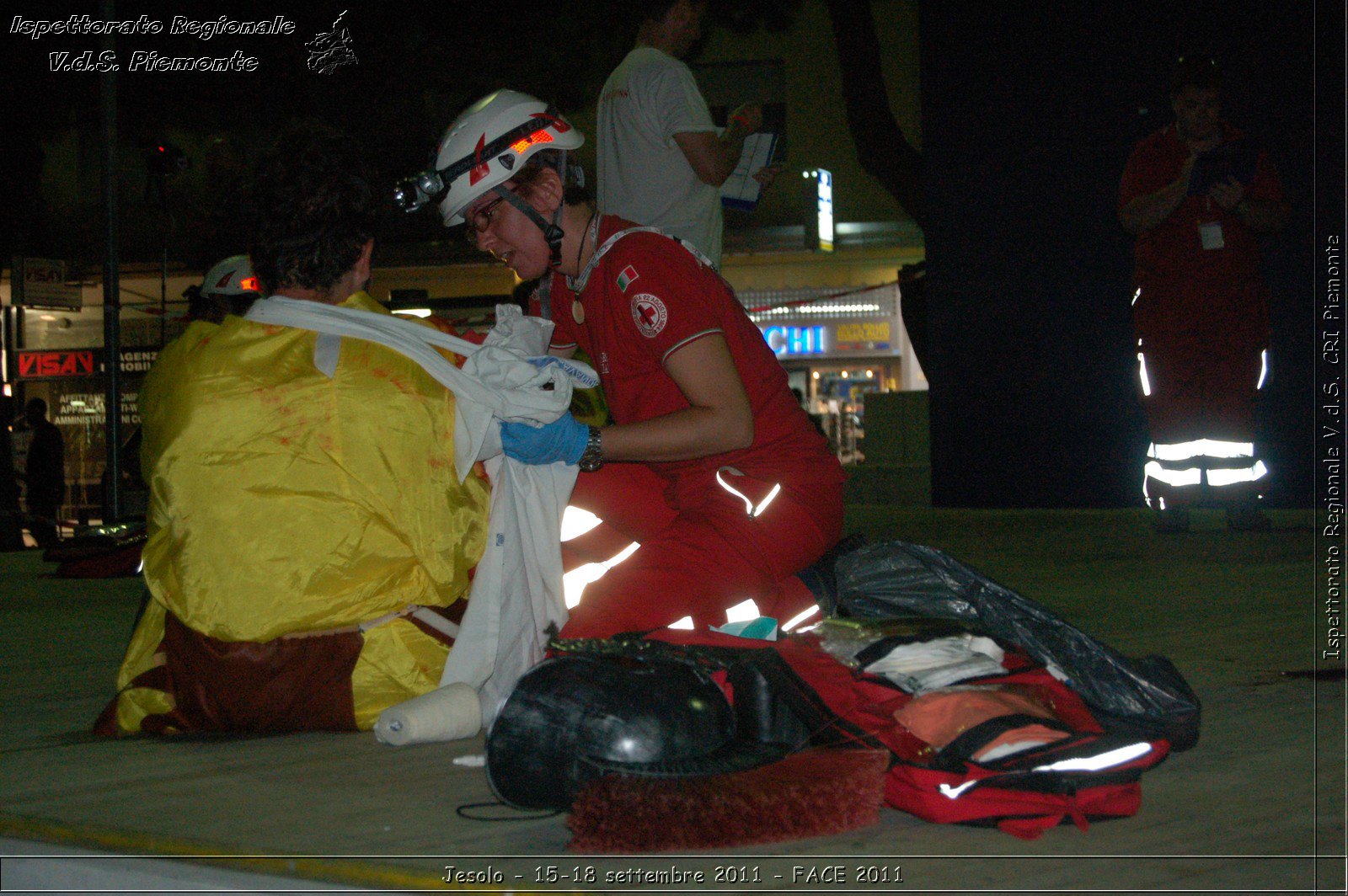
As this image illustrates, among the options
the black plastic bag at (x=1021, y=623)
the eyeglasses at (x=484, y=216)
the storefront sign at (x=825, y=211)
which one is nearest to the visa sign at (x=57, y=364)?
the storefront sign at (x=825, y=211)

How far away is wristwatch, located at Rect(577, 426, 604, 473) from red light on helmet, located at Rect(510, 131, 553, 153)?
2.14 feet

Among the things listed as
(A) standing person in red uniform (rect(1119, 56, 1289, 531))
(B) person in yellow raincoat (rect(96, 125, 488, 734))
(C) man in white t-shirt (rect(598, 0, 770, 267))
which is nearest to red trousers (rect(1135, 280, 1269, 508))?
(A) standing person in red uniform (rect(1119, 56, 1289, 531))

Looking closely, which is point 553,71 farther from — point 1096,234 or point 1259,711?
point 1259,711

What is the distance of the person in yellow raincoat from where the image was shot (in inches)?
97.7

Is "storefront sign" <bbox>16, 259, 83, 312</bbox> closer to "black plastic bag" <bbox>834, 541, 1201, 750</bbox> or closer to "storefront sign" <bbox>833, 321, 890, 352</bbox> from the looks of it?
"storefront sign" <bbox>833, 321, 890, 352</bbox>

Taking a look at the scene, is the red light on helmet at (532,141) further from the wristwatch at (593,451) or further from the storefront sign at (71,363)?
the storefront sign at (71,363)

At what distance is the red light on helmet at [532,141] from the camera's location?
2889mm

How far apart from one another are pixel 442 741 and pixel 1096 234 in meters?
6.41

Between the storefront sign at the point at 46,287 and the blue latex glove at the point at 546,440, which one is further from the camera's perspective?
the storefront sign at the point at 46,287

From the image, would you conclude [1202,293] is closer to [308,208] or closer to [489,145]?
[489,145]

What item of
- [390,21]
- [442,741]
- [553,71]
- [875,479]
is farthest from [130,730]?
[553,71]

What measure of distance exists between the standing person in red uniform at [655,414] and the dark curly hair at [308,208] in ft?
0.79

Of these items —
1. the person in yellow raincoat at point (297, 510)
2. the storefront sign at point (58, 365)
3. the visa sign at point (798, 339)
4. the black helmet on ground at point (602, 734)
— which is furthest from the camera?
the visa sign at point (798, 339)

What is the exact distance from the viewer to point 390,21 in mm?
12125
